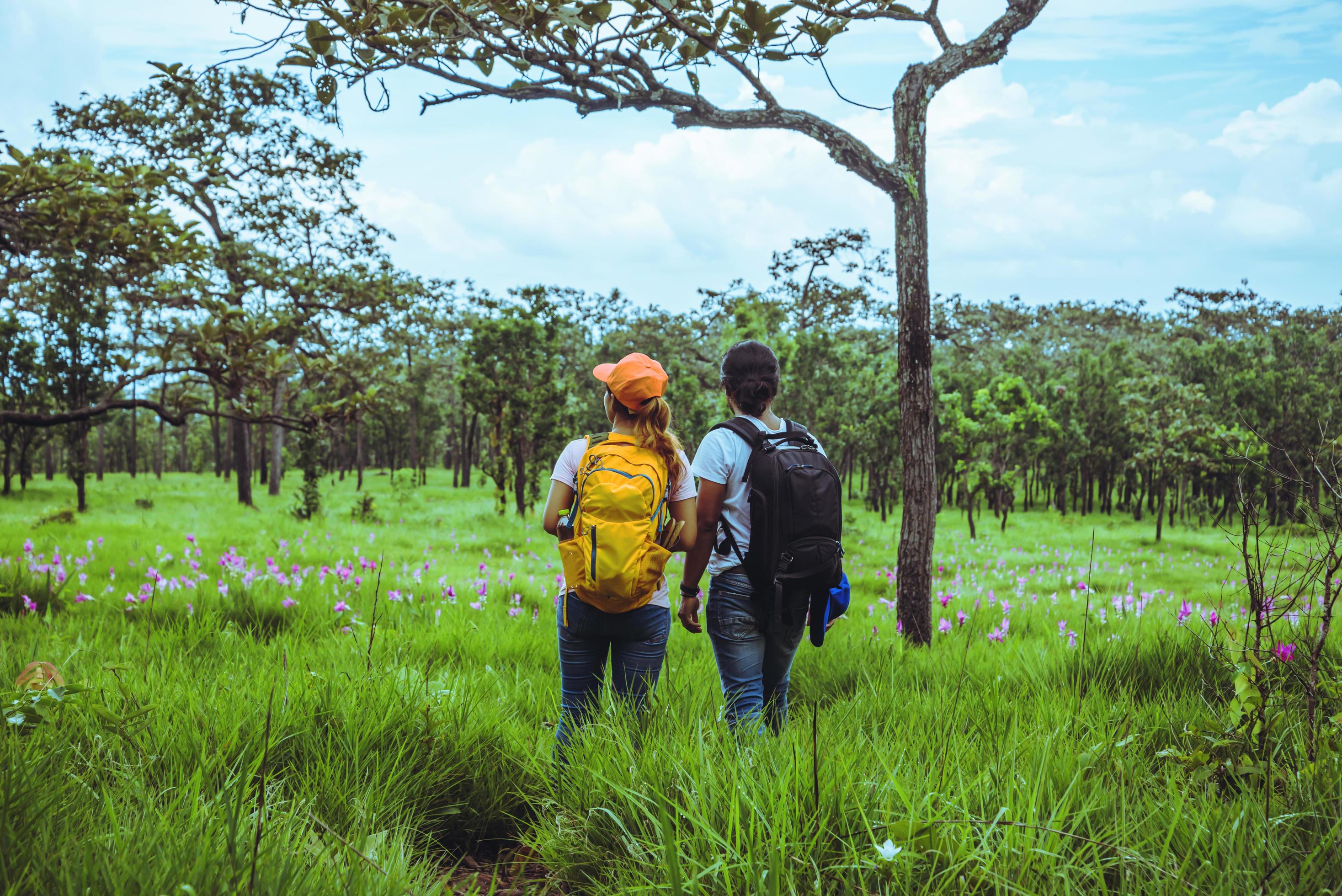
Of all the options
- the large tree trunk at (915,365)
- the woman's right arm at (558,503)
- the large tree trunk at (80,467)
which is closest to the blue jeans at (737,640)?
the woman's right arm at (558,503)

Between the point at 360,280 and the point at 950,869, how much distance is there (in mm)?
22652

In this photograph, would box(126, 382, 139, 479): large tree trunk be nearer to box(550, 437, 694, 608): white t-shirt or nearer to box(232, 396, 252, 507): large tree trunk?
box(232, 396, 252, 507): large tree trunk

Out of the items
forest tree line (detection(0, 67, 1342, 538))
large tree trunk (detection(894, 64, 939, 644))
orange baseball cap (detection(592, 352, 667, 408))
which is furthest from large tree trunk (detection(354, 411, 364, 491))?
orange baseball cap (detection(592, 352, 667, 408))

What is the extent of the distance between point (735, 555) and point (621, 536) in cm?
61

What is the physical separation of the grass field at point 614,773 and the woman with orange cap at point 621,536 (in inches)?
10.3

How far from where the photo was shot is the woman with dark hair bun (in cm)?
316

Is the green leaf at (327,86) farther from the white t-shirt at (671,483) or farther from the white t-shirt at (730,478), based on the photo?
the white t-shirt at (730,478)

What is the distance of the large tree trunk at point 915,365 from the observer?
5.23 metres

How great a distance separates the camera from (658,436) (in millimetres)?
3094

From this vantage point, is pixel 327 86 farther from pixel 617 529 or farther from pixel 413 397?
pixel 413 397

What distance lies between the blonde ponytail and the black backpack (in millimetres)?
196

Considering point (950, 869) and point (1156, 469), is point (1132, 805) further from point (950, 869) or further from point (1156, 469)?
point (1156, 469)

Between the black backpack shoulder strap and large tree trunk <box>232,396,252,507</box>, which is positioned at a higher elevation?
the black backpack shoulder strap

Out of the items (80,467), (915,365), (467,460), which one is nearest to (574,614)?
(915,365)
